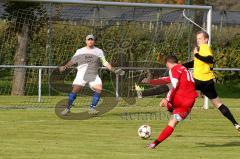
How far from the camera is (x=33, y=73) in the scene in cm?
2567

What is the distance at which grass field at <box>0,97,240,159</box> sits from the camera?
11.6 metres

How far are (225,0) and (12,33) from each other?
30886 millimetres

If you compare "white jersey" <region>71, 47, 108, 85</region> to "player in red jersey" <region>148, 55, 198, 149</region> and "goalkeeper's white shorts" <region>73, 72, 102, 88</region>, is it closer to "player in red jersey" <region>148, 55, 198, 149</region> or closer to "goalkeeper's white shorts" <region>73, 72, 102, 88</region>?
"goalkeeper's white shorts" <region>73, 72, 102, 88</region>

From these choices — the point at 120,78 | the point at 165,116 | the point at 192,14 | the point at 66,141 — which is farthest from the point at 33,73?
the point at 66,141

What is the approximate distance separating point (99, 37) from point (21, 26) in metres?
2.69

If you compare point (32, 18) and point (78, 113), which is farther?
point (32, 18)

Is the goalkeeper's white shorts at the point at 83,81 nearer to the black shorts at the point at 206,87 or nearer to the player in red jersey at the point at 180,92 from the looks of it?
the black shorts at the point at 206,87

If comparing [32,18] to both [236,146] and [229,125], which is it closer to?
A: [229,125]

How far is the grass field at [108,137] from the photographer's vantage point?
38.1ft

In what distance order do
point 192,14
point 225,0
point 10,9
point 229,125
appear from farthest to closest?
point 225,0 < point 10,9 < point 192,14 < point 229,125

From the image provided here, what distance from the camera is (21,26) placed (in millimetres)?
25594

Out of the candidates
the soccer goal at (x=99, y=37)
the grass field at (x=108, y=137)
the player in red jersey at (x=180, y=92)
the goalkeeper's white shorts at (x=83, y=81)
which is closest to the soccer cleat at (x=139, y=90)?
the soccer goal at (x=99, y=37)

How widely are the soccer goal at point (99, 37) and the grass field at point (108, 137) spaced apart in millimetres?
3856

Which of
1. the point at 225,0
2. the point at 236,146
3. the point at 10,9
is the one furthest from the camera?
the point at 225,0
